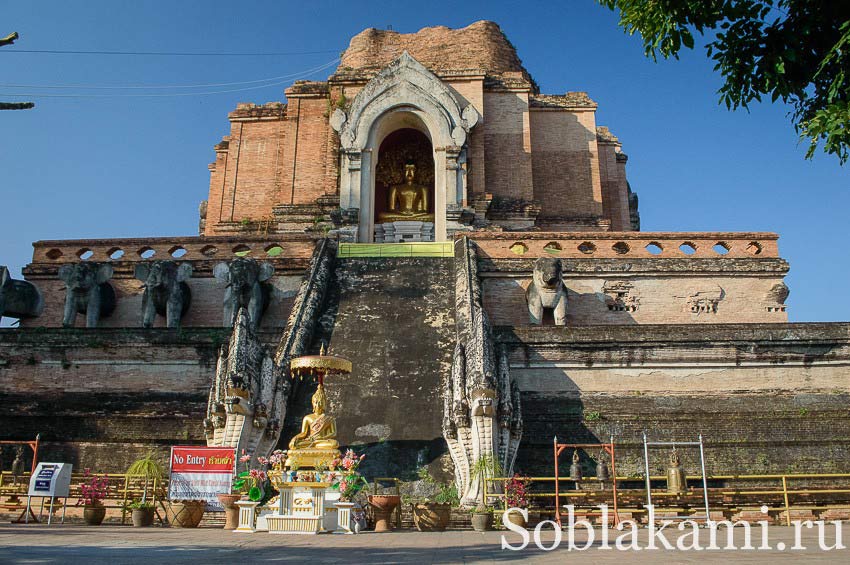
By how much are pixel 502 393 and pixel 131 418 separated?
602cm

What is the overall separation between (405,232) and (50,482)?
15520 mm

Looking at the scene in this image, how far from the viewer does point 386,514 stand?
33.1 ft

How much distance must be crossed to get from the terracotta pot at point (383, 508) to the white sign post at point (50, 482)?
427 centimetres

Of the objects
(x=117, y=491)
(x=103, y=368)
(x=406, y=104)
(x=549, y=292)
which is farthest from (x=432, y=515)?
(x=406, y=104)

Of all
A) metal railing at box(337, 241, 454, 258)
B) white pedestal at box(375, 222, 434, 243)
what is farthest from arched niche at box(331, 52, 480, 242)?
metal railing at box(337, 241, 454, 258)

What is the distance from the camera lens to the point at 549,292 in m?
16.9

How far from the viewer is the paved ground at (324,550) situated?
6355 mm

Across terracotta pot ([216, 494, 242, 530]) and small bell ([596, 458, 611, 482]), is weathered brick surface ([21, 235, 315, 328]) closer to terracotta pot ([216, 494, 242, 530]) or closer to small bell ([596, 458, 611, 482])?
terracotta pot ([216, 494, 242, 530])

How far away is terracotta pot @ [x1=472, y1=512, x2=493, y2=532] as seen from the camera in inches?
390

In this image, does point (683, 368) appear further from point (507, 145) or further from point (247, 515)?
point (507, 145)

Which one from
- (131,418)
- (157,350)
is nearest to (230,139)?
(157,350)

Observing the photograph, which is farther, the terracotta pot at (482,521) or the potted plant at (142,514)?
the potted plant at (142,514)

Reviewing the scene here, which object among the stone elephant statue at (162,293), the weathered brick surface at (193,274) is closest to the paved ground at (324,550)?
the stone elephant statue at (162,293)

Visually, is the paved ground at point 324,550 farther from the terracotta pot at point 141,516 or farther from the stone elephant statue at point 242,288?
the stone elephant statue at point 242,288
